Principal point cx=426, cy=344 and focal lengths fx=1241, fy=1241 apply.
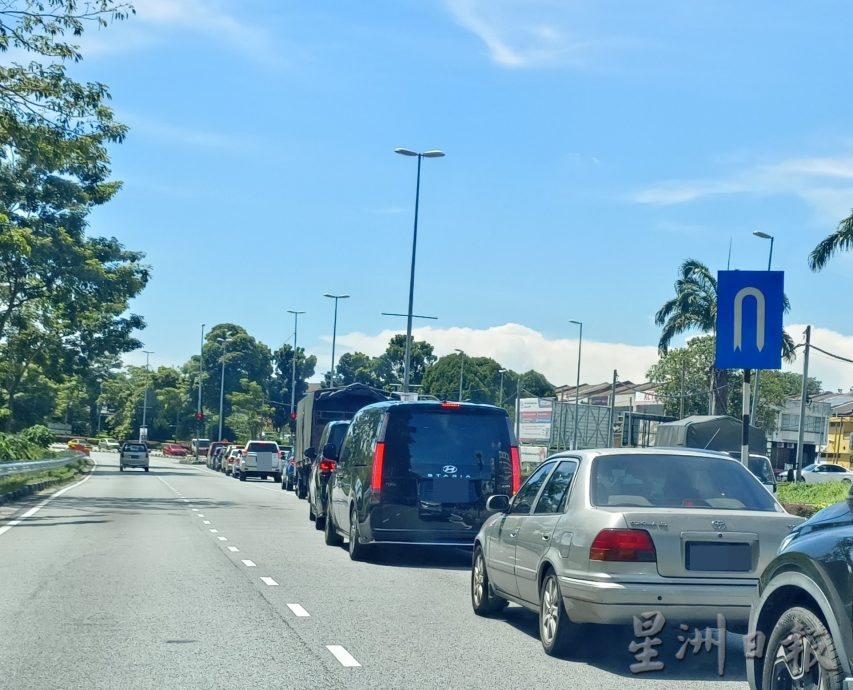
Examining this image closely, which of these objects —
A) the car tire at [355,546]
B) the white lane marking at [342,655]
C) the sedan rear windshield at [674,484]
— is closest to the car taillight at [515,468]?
the car tire at [355,546]

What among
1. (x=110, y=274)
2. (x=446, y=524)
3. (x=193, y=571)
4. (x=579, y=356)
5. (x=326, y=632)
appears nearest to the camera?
(x=326, y=632)

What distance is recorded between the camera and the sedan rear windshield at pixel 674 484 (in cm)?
851

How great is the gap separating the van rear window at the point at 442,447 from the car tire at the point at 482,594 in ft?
12.5

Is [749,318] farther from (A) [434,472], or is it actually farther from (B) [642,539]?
(B) [642,539]

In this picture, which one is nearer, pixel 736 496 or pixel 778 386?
pixel 736 496

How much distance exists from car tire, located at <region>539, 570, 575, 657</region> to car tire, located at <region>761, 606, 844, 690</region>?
93.3 inches

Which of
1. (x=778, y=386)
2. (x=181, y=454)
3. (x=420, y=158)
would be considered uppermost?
(x=420, y=158)

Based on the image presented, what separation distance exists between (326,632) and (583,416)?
213 ft

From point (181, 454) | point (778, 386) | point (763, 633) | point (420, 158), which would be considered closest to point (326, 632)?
point (763, 633)

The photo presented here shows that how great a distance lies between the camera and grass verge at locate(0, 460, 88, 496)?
1266 inches

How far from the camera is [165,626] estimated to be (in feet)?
31.1

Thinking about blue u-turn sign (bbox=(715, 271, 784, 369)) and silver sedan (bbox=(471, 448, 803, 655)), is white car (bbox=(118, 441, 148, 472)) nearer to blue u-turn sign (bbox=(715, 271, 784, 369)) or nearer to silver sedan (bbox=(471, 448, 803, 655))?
blue u-turn sign (bbox=(715, 271, 784, 369))

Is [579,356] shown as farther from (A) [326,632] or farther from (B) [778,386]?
(A) [326,632]
